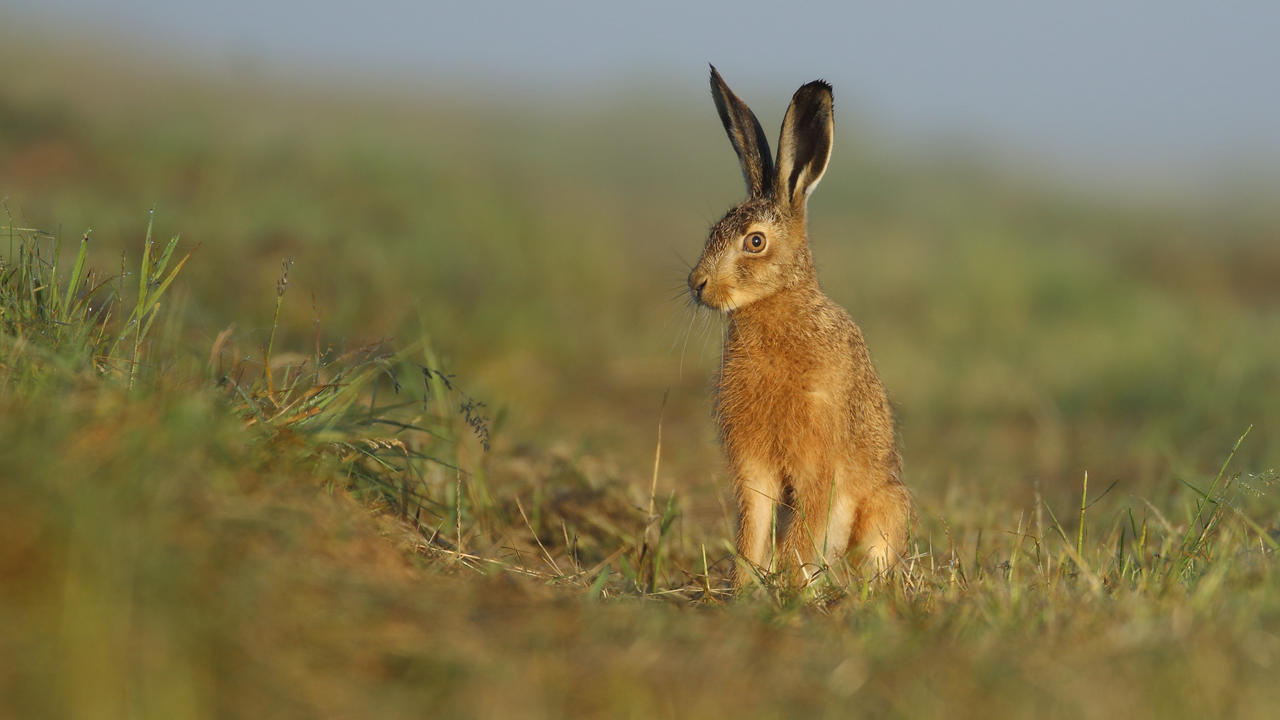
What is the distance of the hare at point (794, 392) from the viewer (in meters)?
4.34

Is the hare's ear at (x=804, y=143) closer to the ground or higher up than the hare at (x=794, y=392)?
higher up

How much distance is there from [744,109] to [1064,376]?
18.7ft

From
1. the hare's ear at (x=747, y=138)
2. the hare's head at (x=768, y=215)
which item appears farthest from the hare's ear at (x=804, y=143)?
the hare's ear at (x=747, y=138)

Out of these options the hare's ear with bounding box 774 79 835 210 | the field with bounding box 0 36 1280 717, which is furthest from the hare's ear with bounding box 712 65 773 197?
the field with bounding box 0 36 1280 717

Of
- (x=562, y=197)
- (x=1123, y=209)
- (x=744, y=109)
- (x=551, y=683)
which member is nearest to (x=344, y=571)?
(x=551, y=683)

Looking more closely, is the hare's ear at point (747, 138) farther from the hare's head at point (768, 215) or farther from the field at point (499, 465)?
the field at point (499, 465)

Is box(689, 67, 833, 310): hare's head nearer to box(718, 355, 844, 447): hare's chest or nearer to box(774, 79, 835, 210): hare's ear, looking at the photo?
box(774, 79, 835, 210): hare's ear

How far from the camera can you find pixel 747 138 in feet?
15.3

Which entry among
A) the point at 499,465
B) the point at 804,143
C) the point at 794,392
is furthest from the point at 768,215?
the point at 499,465

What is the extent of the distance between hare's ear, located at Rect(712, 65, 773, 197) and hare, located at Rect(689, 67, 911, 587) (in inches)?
0.4

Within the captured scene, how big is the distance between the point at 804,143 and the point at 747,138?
25 centimetres

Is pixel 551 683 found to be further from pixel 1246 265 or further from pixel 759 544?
pixel 1246 265

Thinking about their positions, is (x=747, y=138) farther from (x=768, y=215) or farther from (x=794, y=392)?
(x=794, y=392)

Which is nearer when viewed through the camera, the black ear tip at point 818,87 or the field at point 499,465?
the field at point 499,465
